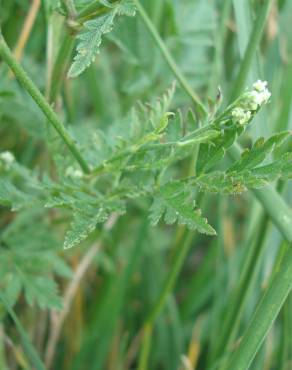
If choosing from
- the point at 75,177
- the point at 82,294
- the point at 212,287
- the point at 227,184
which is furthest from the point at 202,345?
the point at 227,184

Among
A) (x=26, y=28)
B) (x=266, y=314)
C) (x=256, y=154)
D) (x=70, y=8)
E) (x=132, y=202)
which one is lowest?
(x=132, y=202)

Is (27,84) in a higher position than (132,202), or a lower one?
higher

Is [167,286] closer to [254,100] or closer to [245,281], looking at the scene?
[245,281]


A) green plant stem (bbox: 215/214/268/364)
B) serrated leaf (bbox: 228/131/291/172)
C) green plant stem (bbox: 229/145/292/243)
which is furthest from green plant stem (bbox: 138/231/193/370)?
serrated leaf (bbox: 228/131/291/172)

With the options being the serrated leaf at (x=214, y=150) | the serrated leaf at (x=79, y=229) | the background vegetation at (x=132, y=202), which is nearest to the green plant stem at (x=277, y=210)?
the background vegetation at (x=132, y=202)

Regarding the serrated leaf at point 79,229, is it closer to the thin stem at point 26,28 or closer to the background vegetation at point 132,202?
the background vegetation at point 132,202

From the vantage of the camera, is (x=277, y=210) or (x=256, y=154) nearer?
(x=256, y=154)

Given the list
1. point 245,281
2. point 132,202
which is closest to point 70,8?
point 245,281

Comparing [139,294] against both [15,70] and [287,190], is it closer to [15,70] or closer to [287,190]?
[287,190]
